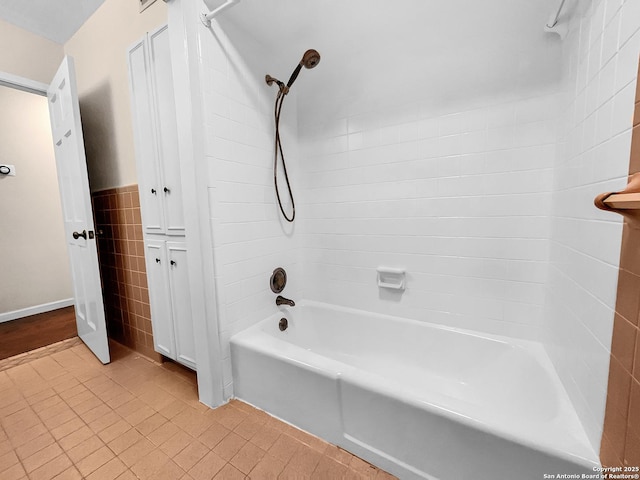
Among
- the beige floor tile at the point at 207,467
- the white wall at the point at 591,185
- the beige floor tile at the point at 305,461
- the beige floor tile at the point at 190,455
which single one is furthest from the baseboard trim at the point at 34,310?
the white wall at the point at 591,185

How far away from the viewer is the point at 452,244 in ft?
4.63

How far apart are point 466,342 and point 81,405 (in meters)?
2.09

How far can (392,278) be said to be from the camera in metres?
1.59

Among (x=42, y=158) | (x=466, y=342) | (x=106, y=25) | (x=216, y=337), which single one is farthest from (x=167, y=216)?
(x=42, y=158)

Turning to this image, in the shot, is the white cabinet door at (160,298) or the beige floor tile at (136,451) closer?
the beige floor tile at (136,451)

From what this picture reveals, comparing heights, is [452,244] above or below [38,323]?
above

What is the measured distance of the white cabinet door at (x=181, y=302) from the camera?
1451 mm

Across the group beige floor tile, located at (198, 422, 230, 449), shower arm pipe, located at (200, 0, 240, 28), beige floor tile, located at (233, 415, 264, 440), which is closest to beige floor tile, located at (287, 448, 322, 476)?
beige floor tile, located at (233, 415, 264, 440)

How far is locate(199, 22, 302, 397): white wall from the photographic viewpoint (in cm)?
126

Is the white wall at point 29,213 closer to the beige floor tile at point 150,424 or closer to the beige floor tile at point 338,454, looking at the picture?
the beige floor tile at point 150,424

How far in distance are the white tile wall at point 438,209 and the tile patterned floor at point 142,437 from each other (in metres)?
0.87

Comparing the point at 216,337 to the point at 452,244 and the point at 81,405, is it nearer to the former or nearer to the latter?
the point at 81,405

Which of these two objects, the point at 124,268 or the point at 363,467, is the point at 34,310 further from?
the point at 363,467

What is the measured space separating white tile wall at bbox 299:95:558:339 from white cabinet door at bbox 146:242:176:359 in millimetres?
937
